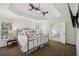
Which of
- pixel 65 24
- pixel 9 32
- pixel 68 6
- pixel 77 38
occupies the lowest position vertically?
pixel 77 38

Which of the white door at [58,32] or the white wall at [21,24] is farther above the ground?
the white wall at [21,24]

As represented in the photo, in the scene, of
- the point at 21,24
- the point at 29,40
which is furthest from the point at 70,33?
the point at 21,24

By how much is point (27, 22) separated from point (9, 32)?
1.03 ft

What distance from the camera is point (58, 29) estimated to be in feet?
5.42

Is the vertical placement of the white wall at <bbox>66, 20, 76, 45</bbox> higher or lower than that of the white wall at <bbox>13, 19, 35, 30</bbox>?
lower

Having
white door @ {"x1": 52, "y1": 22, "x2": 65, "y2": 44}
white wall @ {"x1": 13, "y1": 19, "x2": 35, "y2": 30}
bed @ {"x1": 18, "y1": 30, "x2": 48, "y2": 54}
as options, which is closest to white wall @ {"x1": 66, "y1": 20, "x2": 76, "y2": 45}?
white door @ {"x1": 52, "y1": 22, "x2": 65, "y2": 44}

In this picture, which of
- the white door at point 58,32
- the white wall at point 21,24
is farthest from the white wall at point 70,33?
the white wall at point 21,24

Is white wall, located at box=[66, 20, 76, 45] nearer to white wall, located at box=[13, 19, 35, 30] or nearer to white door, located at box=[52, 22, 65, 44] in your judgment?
white door, located at box=[52, 22, 65, 44]

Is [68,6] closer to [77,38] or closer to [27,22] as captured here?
[77,38]

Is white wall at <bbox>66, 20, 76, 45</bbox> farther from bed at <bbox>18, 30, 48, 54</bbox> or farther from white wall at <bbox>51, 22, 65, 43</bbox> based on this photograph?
bed at <bbox>18, 30, 48, 54</bbox>

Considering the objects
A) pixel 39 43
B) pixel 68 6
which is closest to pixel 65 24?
pixel 68 6

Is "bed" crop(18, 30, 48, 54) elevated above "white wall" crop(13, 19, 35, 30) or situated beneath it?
situated beneath

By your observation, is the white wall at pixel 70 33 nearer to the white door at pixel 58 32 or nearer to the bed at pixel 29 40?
the white door at pixel 58 32

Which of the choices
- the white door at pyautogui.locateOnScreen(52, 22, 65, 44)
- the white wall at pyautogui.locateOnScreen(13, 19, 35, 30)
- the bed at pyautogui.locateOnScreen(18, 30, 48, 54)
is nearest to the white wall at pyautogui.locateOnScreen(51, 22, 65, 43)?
the white door at pyautogui.locateOnScreen(52, 22, 65, 44)
